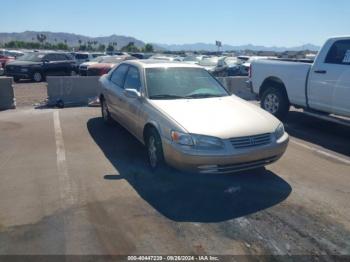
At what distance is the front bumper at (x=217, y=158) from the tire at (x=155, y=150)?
0.18 m

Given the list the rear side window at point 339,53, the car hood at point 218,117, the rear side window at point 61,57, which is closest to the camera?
the car hood at point 218,117

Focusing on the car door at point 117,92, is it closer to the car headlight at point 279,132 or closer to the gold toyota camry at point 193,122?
the gold toyota camry at point 193,122

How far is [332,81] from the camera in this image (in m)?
7.46

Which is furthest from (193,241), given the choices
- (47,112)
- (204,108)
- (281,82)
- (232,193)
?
(47,112)

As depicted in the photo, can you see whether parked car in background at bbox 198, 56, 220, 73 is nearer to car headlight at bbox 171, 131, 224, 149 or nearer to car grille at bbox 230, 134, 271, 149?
car grille at bbox 230, 134, 271, 149

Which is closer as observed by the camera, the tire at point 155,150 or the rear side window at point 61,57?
the tire at point 155,150

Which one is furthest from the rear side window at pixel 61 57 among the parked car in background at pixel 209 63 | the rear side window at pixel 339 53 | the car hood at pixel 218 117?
the car hood at pixel 218 117

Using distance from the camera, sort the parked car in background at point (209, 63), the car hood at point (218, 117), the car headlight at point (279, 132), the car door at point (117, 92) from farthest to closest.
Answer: the parked car in background at point (209, 63) → the car door at point (117, 92) → the car headlight at point (279, 132) → the car hood at point (218, 117)

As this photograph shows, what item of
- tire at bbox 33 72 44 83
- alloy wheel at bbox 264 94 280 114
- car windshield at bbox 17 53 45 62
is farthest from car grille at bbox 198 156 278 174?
car windshield at bbox 17 53 45 62

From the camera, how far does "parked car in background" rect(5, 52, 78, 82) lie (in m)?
19.3

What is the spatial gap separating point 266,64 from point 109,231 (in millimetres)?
6681

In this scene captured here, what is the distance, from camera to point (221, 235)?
3.83 meters

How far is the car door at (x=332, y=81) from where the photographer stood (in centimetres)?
Result: 726

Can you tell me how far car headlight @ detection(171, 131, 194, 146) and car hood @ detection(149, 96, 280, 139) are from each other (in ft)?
0.28
